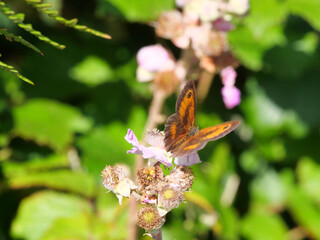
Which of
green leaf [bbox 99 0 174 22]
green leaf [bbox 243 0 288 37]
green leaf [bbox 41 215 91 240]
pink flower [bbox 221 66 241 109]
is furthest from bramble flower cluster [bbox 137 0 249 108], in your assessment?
green leaf [bbox 41 215 91 240]

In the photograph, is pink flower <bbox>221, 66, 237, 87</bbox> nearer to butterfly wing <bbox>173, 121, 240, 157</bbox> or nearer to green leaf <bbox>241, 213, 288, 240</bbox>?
butterfly wing <bbox>173, 121, 240, 157</bbox>

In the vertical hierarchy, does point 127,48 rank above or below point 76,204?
above

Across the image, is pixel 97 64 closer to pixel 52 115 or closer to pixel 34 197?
pixel 52 115

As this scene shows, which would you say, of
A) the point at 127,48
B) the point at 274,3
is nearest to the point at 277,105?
the point at 274,3

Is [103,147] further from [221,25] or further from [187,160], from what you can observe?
[187,160]

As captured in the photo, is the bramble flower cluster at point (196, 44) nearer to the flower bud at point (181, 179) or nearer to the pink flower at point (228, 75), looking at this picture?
the pink flower at point (228, 75)

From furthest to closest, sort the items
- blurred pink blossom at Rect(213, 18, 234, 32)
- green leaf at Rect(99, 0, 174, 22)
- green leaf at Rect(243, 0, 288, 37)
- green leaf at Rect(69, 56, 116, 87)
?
green leaf at Rect(69, 56, 116, 87), green leaf at Rect(243, 0, 288, 37), green leaf at Rect(99, 0, 174, 22), blurred pink blossom at Rect(213, 18, 234, 32)

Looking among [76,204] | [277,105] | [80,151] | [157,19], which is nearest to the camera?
[157,19]
